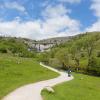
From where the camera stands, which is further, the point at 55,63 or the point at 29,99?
the point at 55,63

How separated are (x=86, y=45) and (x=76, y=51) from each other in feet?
19.6

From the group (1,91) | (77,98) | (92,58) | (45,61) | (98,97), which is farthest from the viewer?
(45,61)

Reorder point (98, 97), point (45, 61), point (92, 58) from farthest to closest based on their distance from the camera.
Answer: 1. point (45, 61)
2. point (92, 58)
3. point (98, 97)

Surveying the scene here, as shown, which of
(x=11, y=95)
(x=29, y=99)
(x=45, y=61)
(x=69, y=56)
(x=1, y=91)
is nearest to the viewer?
(x=29, y=99)

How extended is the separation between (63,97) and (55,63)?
88.5 m

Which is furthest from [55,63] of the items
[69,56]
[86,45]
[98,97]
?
[98,97]

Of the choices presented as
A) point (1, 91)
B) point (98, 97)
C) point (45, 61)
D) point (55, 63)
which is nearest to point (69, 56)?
point (55, 63)

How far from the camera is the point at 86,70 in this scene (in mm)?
125250

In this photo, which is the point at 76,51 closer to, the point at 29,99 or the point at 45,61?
the point at 45,61

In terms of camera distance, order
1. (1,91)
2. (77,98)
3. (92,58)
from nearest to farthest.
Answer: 1. (1,91)
2. (77,98)
3. (92,58)

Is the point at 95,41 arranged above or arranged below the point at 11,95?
above

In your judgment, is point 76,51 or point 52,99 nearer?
point 52,99

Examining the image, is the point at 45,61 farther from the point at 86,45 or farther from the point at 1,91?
the point at 1,91

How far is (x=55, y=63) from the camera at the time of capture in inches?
5202
